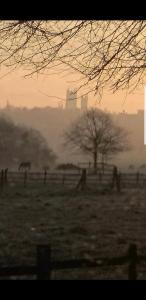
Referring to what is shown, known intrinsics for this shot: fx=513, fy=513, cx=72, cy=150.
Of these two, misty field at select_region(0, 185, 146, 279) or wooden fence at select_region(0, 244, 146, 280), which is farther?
misty field at select_region(0, 185, 146, 279)

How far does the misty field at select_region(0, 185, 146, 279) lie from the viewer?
34.2ft

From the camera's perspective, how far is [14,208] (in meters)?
19.6

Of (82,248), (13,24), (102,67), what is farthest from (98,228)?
(13,24)

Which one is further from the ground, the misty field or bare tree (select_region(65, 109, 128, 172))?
bare tree (select_region(65, 109, 128, 172))

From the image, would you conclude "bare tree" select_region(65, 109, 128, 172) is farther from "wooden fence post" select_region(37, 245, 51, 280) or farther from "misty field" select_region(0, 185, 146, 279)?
"wooden fence post" select_region(37, 245, 51, 280)

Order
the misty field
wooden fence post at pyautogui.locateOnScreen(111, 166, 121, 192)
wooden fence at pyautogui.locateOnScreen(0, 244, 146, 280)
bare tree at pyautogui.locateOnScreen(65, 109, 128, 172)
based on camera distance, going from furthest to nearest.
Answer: bare tree at pyautogui.locateOnScreen(65, 109, 128, 172) → wooden fence post at pyautogui.locateOnScreen(111, 166, 121, 192) → the misty field → wooden fence at pyautogui.locateOnScreen(0, 244, 146, 280)

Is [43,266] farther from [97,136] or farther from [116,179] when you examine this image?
[97,136]

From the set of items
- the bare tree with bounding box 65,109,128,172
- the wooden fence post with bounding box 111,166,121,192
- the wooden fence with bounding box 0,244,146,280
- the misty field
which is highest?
the bare tree with bounding box 65,109,128,172

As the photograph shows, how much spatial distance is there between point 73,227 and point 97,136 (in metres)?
53.6

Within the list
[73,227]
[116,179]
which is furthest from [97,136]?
[73,227]

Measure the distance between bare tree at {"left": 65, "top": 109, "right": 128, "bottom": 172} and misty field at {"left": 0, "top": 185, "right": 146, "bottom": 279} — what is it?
39.6 meters

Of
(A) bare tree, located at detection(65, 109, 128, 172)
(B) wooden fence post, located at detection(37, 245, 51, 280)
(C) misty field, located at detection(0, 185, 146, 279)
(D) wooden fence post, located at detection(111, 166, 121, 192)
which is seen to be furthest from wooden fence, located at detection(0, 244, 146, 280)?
(A) bare tree, located at detection(65, 109, 128, 172)

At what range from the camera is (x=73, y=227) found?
1473 centimetres
